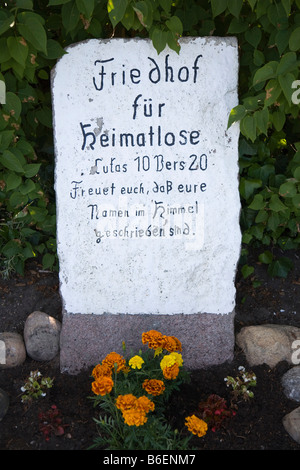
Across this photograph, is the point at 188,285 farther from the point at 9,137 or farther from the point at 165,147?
the point at 9,137

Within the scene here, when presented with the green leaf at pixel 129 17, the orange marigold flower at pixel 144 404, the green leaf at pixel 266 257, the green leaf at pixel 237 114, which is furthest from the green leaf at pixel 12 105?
the green leaf at pixel 266 257

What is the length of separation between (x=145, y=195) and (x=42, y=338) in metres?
0.94

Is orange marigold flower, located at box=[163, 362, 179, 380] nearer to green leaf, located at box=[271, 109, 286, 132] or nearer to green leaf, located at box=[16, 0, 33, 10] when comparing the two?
green leaf, located at box=[271, 109, 286, 132]

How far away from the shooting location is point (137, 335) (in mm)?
2893

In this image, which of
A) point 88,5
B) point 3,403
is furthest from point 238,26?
point 3,403

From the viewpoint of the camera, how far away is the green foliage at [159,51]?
2.49 m

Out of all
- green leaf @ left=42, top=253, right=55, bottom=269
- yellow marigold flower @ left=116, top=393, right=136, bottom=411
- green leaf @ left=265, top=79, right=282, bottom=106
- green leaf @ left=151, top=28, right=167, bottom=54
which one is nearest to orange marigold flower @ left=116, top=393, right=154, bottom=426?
yellow marigold flower @ left=116, top=393, right=136, bottom=411

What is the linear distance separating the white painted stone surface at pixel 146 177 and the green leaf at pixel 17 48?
11.5 inches

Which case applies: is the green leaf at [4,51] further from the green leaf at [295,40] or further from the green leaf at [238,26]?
the green leaf at [295,40]

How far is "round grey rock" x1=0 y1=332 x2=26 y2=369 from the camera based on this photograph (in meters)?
2.88

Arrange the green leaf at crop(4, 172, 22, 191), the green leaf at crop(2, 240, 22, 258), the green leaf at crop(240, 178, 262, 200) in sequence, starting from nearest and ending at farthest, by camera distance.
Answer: the green leaf at crop(4, 172, 22, 191) < the green leaf at crop(240, 178, 262, 200) < the green leaf at crop(2, 240, 22, 258)

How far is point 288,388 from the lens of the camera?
2701 millimetres

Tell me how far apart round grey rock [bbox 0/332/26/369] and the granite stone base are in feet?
0.73

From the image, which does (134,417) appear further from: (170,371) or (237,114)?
(237,114)
